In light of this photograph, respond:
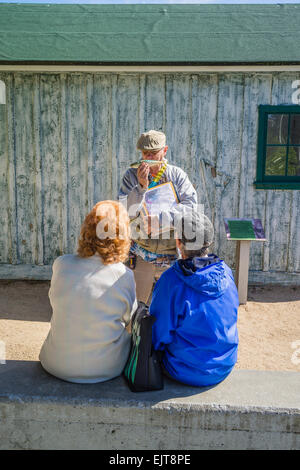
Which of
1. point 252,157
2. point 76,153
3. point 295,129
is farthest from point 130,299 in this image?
point 295,129

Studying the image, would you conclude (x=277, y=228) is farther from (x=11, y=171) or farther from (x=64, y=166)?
(x=11, y=171)

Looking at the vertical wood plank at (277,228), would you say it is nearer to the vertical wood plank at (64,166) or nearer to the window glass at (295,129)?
the window glass at (295,129)

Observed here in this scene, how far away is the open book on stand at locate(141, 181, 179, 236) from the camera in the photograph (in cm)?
361

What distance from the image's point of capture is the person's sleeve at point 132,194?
3.68 metres

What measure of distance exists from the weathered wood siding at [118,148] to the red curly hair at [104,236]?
13.6 ft

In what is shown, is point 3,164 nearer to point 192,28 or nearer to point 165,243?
point 192,28

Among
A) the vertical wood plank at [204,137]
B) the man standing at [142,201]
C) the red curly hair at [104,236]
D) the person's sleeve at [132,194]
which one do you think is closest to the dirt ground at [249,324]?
the man standing at [142,201]

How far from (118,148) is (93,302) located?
4.45m

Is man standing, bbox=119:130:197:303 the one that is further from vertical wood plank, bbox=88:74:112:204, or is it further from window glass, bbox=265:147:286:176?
window glass, bbox=265:147:286:176

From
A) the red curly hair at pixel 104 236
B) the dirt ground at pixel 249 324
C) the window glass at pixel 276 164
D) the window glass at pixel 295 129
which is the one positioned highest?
the window glass at pixel 295 129

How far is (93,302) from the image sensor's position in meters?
2.56

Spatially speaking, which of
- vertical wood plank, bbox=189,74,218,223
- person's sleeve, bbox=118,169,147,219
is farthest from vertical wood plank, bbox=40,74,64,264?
person's sleeve, bbox=118,169,147,219
